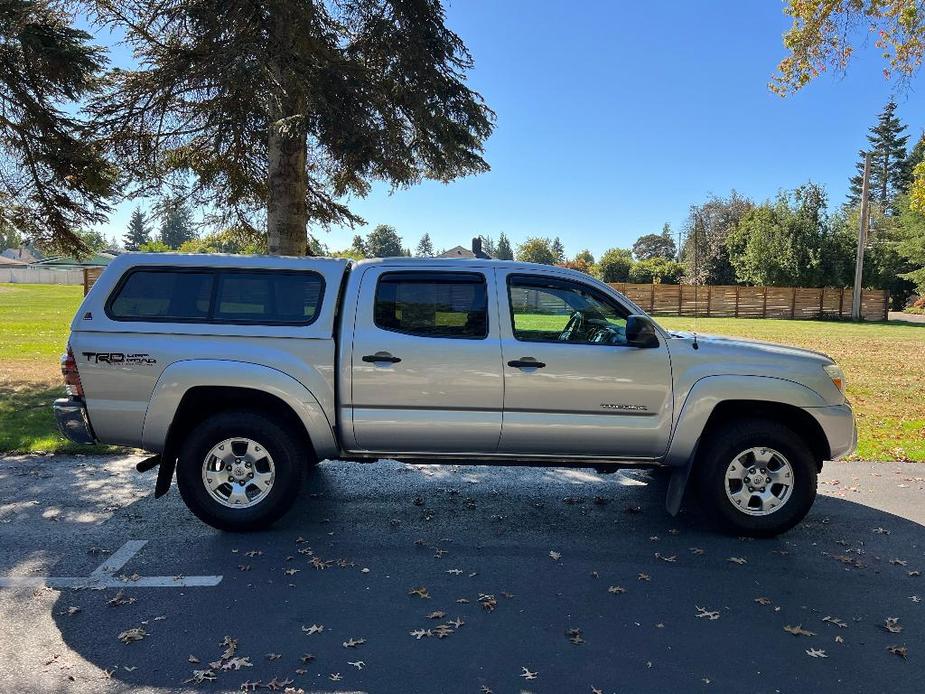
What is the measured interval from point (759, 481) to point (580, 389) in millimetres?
1514

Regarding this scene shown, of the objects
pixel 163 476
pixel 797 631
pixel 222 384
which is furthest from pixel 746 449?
pixel 163 476

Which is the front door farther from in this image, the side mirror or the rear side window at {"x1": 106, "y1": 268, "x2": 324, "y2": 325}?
the rear side window at {"x1": 106, "y1": 268, "x2": 324, "y2": 325}

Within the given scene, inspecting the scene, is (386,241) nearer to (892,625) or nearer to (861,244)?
(861,244)

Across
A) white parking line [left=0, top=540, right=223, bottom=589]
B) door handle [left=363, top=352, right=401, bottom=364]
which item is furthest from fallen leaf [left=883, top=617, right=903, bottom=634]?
white parking line [left=0, top=540, right=223, bottom=589]

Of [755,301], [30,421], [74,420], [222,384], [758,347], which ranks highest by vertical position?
[755,301]

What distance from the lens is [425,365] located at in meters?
4.54

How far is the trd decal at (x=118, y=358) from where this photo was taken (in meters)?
4.52

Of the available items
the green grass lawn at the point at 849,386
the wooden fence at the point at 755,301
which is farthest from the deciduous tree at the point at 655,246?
the green grass lawn at the point at 849,386

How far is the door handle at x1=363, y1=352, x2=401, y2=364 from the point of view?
4539mm

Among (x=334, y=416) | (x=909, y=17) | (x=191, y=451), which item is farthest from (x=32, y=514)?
(x=909, y=17)

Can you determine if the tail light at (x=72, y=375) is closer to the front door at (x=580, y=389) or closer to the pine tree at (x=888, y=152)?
the front door at (x=580, y=389)

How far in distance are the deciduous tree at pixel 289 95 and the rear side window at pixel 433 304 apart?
12.7ft

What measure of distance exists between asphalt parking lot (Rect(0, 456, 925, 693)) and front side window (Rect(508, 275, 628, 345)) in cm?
150

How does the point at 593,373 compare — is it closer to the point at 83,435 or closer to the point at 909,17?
the point at 83,435
